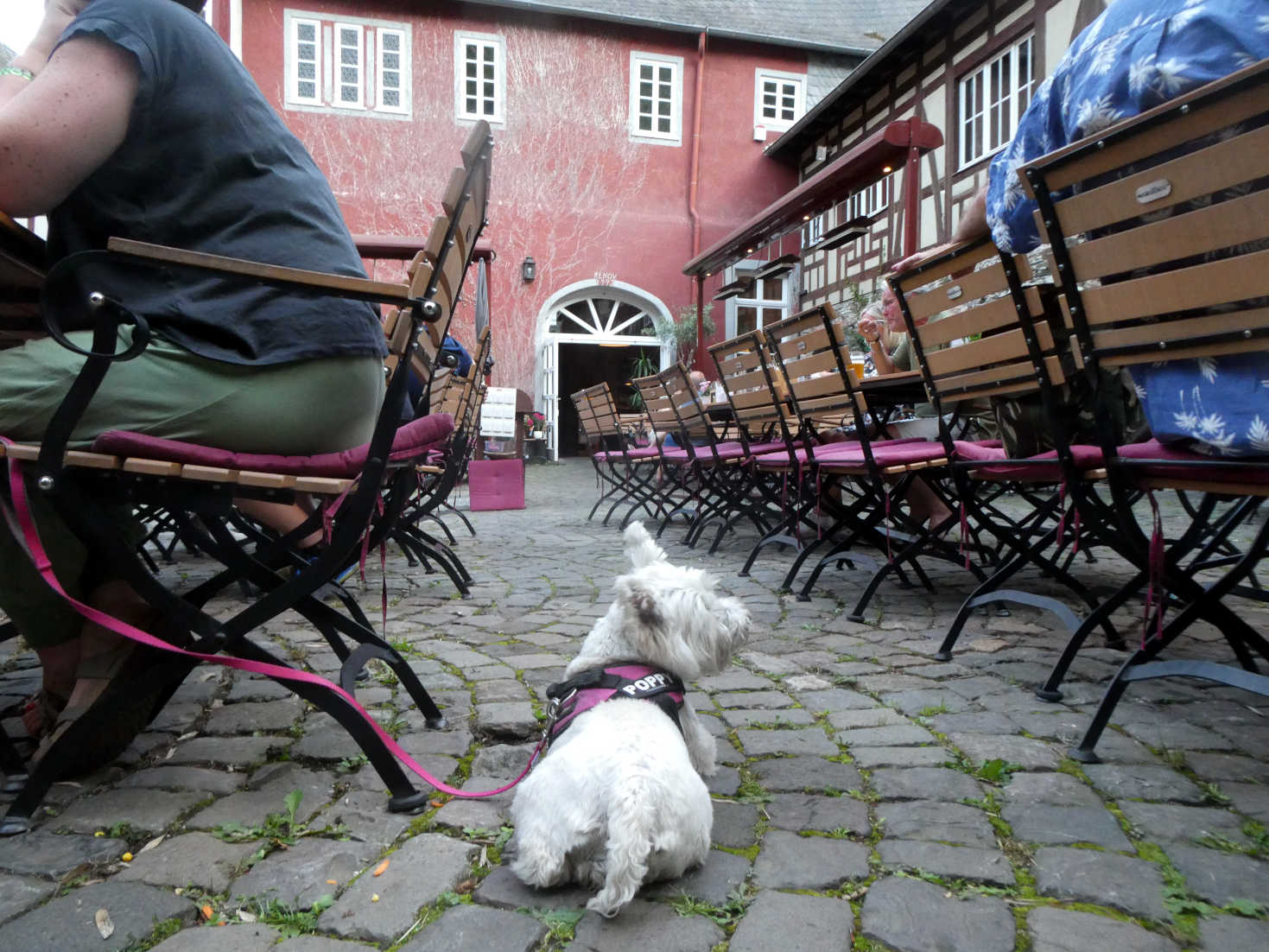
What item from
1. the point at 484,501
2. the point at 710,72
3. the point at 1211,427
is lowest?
the point at 484,501

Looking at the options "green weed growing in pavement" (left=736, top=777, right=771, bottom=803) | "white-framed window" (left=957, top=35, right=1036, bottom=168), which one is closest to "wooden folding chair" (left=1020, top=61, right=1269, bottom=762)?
"green weed growing in pavement" (left=736, top=777, right=771, bottom=803)

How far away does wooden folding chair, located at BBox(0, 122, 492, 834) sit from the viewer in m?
1.53

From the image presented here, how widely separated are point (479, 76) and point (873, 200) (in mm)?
8183

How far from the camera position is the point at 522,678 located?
270 centimetres

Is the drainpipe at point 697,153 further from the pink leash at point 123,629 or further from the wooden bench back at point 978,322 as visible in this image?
the pink leash at point 123,629

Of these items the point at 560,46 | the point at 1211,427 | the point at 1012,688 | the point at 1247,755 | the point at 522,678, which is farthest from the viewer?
the point at 560,46

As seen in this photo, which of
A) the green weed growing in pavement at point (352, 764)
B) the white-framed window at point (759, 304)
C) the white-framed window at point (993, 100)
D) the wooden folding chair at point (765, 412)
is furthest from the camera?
the white-framed window at point (759, 304)

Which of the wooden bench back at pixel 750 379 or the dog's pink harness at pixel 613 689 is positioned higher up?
the wooden bench back at pixel 750 379

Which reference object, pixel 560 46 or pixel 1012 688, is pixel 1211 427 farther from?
pixel 560 46

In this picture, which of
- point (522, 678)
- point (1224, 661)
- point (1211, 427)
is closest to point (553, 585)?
point (522, 678)

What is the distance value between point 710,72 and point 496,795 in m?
18.3

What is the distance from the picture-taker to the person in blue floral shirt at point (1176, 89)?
1.71 meters

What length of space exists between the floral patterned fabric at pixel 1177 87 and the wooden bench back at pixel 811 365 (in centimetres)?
159

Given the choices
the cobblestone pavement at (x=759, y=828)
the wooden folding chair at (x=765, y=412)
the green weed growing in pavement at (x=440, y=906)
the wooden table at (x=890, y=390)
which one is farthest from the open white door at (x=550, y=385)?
the green weed growing in pavement at (x=440, y=906)
